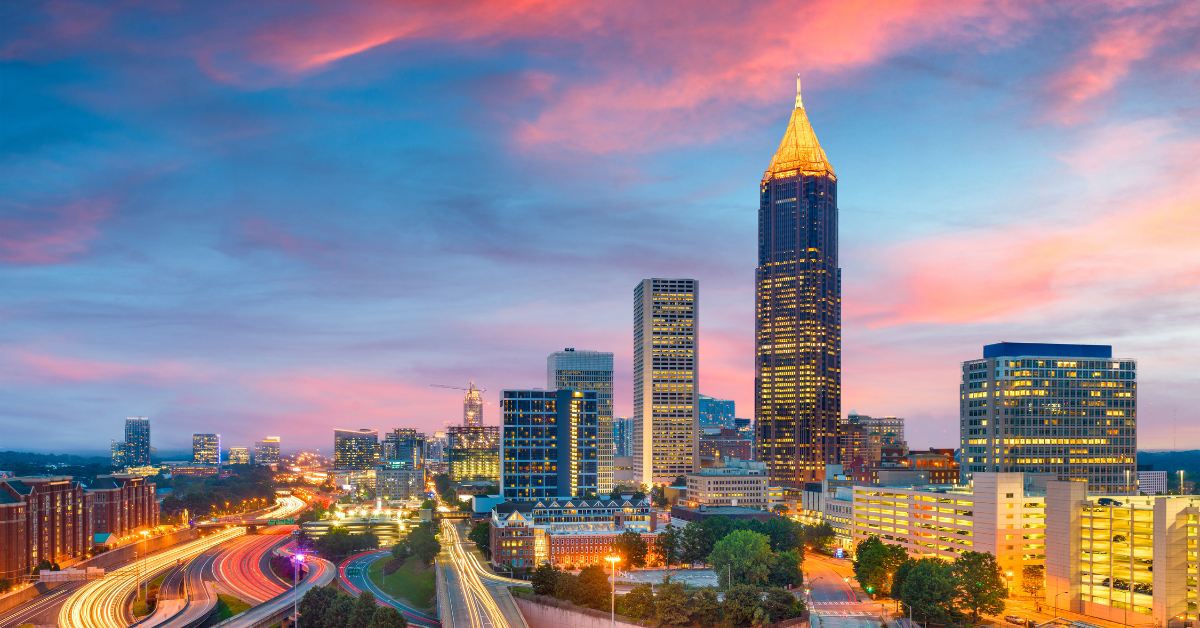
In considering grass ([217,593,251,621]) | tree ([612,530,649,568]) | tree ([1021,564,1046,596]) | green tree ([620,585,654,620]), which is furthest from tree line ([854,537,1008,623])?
grass ([217,593,251,621])

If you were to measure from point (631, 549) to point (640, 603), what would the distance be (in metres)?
43.5

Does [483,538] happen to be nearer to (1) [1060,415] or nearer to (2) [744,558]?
(2) [744,558]

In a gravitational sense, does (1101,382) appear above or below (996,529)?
above

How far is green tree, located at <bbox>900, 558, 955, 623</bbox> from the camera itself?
107062mm

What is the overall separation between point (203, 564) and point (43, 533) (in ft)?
97.5

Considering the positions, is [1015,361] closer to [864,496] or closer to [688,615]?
[864,496]

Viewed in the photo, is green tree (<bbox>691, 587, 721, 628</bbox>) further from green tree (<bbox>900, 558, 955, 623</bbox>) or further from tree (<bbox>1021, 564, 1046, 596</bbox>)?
tree (<bbox>1021, 564, 1046, 596</bbox>)

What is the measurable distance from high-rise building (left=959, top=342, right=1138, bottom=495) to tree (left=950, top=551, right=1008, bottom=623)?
77.8 m

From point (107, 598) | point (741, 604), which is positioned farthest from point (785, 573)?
point (107, 598)

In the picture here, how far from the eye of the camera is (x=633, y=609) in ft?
357

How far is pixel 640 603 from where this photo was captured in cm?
10969

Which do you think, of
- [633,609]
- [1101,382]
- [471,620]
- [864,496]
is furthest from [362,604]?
[1101,382]

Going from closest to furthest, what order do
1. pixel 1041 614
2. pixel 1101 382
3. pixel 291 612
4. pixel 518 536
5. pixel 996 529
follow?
pixel 1041 614 → pixel 291 612 → pixel 996 529 → pixel 518 536 → pixel 1101 382

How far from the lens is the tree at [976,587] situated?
4247 inches
